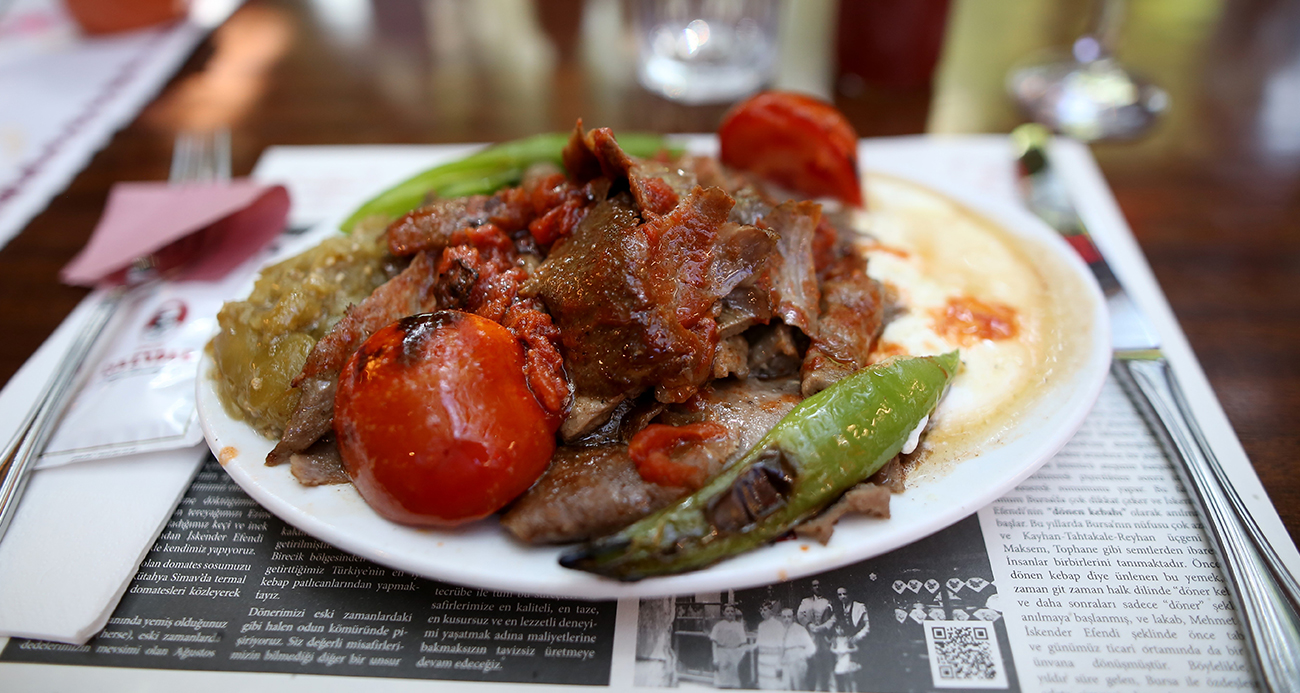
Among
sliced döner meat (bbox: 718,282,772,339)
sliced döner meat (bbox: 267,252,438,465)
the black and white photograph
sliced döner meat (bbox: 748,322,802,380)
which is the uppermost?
sliced döner meat (bbox: 267,252,438,465)

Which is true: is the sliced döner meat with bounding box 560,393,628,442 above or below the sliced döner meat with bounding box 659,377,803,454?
above

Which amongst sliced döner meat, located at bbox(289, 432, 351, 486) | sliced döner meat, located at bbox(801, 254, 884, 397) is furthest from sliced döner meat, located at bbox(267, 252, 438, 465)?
sliced döner meat, located at bbox(801, 254, 884, 397)

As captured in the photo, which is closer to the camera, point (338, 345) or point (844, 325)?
point (338, 345)

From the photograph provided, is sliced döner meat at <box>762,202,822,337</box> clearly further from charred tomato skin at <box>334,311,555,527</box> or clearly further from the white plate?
charred tomato skin at <box>334,311,555,527</box>

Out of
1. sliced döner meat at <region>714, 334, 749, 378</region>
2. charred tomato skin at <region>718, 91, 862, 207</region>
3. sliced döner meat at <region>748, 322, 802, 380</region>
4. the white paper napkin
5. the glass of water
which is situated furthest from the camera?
the glass of water

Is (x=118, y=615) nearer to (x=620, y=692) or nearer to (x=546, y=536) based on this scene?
(x=546, y=536)

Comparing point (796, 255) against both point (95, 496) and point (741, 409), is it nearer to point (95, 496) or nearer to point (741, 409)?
point (741, 409)

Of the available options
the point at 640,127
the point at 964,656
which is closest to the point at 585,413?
the point at 964,656
